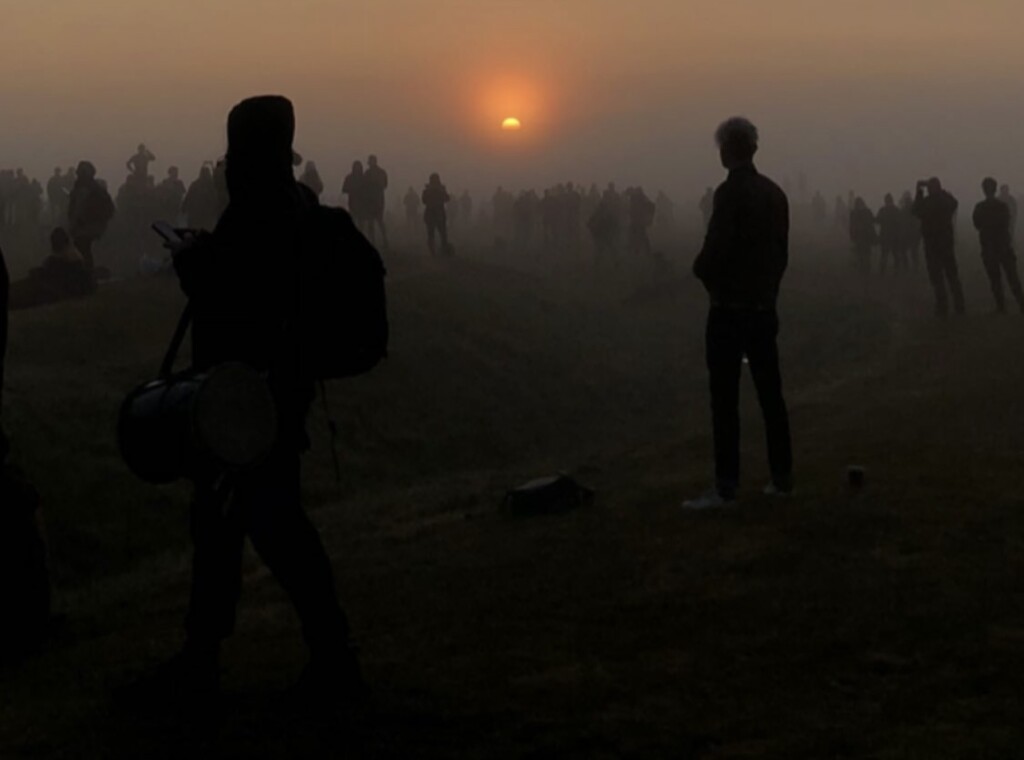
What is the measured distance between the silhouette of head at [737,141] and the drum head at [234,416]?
15.1 ft

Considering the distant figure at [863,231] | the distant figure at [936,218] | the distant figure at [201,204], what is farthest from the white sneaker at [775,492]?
the distant figure at [863,231]

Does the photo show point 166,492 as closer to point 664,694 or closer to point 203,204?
point 664,694

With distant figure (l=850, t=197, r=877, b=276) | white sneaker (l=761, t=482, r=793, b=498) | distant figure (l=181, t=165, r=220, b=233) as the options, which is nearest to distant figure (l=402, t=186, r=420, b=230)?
distant figure (l=850, t=197, r=877, b=276)

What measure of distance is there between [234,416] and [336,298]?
2.11ft

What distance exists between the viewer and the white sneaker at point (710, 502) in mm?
9578

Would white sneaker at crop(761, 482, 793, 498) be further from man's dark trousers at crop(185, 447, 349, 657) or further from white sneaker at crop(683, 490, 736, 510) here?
man's dark trousers at crop(185, 447, 349, 657)

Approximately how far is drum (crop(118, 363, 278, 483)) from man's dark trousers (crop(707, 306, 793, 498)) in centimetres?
448

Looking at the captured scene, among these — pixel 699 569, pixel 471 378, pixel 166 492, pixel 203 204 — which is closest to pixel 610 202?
pixel 203 204

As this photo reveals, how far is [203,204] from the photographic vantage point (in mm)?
30375

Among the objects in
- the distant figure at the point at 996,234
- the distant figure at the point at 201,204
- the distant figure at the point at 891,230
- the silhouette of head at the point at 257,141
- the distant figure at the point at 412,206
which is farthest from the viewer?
the distant figure at the point at 412,206

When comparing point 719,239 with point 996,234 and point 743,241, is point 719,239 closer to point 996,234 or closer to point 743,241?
point 743,241

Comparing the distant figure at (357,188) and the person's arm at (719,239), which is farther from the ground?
the distant figure at (357,188)

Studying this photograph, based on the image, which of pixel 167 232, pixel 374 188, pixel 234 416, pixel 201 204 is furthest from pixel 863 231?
pixel 234 416

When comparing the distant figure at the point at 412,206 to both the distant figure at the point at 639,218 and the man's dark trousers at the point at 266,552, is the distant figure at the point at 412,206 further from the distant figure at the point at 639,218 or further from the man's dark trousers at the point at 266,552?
the man's dark trousers at the point at 266,552
